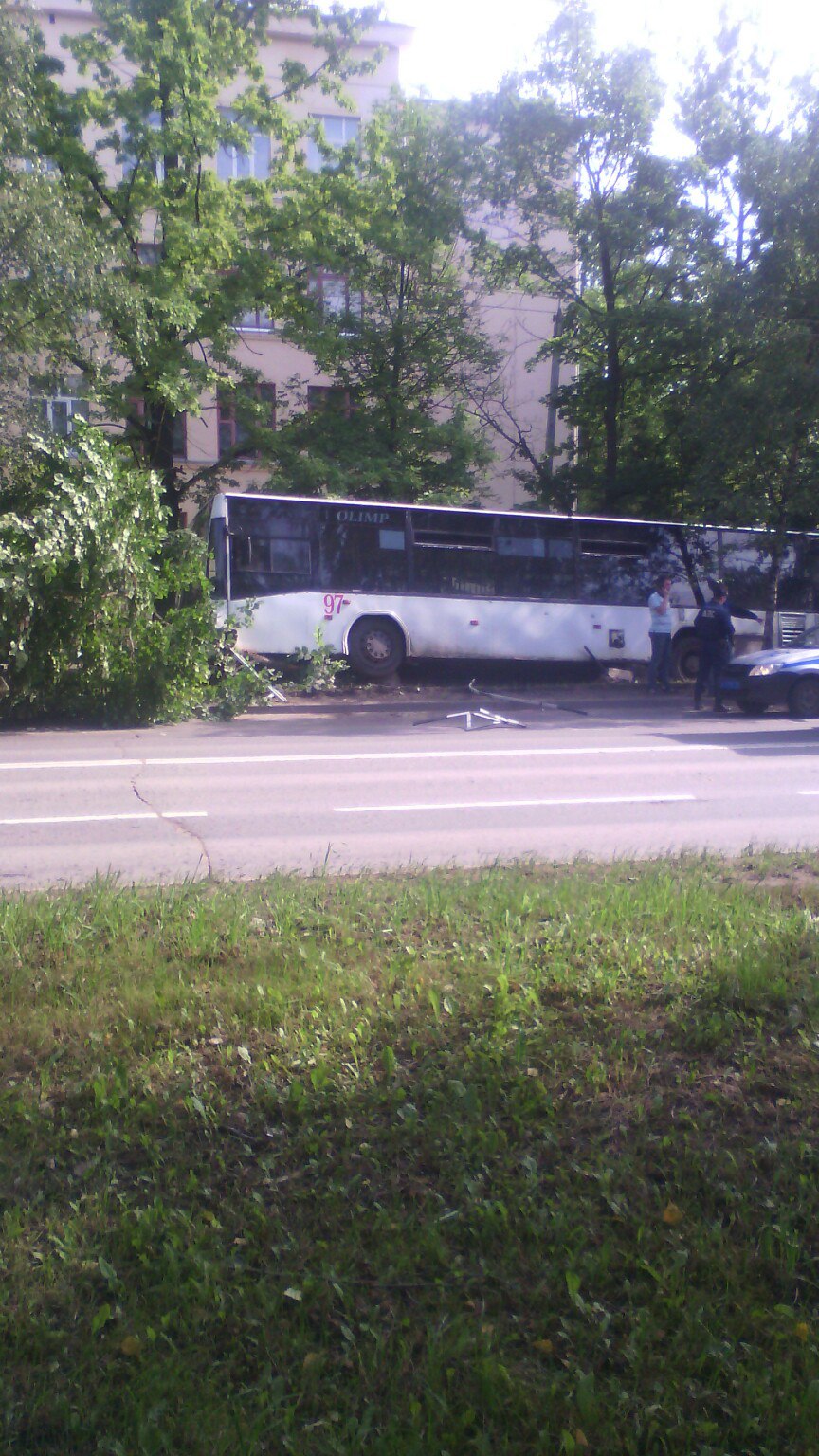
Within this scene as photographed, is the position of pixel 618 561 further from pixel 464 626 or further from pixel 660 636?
pixel 464 626

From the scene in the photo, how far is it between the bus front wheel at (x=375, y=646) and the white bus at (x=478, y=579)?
0.08 feet

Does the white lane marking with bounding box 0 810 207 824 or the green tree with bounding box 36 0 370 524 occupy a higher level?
the green tree with bounding box 36 0 370 524

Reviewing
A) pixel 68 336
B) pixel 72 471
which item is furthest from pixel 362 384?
pixel 72 471

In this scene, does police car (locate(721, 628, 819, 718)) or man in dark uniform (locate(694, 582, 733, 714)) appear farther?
man in dark uniform (locate(694, 582, 733, 714))

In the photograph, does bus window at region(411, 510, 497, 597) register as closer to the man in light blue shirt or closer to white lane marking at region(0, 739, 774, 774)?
the man in light blue shirt

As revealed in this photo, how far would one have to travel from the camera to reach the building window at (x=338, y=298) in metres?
25.5

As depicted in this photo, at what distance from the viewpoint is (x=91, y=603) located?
1548 cm

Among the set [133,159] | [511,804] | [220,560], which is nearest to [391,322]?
[133,159]

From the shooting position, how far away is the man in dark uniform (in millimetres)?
17766

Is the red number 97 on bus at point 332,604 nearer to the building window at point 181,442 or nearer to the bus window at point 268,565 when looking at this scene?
the bus window at point 268,565

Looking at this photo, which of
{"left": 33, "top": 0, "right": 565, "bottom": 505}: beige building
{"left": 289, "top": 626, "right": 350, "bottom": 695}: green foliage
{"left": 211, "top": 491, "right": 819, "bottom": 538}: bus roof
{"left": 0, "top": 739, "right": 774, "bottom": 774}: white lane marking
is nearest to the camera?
{"left": 0, "top": 739, "right": 774, "bottom": 774}: white lane marking

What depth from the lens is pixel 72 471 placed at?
15500mm

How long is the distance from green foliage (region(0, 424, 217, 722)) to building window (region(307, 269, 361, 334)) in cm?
1095

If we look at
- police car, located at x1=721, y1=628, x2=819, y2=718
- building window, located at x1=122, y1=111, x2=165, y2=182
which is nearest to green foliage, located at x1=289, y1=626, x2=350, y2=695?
police car, located at x1=721, y1=628, x2=819, y2=718
